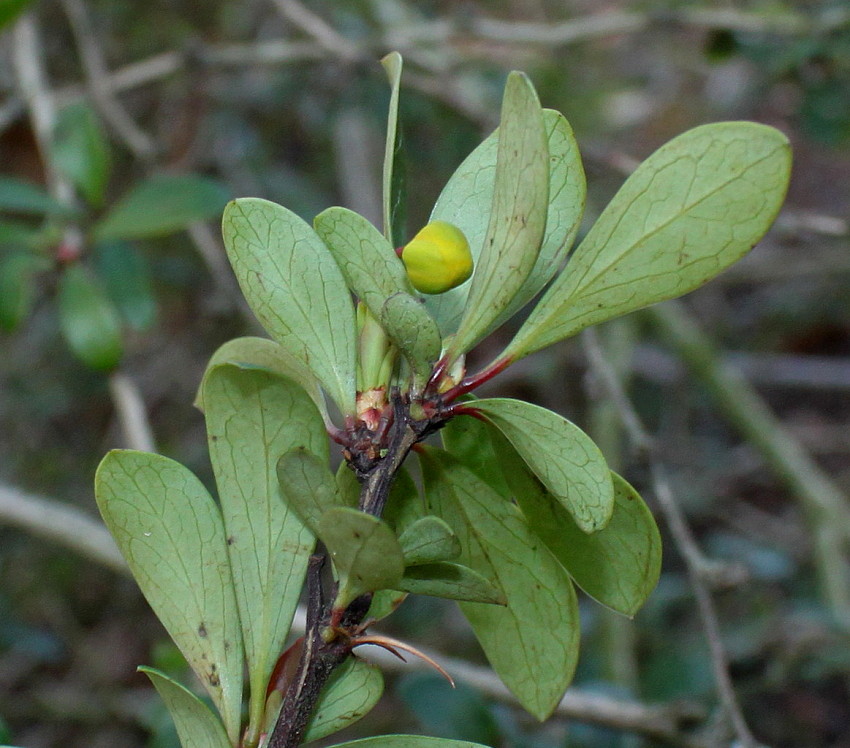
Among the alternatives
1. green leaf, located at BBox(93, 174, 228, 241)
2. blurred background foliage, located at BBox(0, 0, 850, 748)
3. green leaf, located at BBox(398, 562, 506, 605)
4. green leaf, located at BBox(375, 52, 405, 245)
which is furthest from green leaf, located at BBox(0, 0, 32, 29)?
green leaf, located at BBox(398, 562, 506, 605)

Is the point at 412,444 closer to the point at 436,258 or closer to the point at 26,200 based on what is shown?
the point at 436,258

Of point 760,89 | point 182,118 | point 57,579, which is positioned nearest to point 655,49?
point 760,89

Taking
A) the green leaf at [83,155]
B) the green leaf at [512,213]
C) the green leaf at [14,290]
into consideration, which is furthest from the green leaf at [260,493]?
the green leaf at [83,155]

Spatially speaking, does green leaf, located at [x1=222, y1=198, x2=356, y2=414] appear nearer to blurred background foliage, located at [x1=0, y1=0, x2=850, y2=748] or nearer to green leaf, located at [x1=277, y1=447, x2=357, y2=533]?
green leaf, located at [x1=277, y1=447, x2=357, y2=533]

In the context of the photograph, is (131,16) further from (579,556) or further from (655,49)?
(579,556)

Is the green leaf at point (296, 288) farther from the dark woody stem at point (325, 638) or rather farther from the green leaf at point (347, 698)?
the green leaf at point (347, 698)

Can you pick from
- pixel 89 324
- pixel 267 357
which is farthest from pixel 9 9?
pixel 267 357

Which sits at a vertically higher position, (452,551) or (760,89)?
(760,89)
